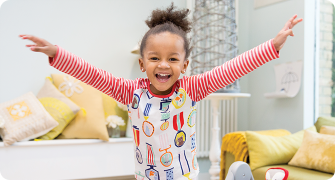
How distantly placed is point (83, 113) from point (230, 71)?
65.1 inches

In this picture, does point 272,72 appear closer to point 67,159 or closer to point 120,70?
point 120,70

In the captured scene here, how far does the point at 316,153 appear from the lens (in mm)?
1661

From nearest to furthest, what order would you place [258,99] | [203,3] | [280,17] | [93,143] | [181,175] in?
[181,175] < [93,143] < [203,3] < [280,17] < [258,99]

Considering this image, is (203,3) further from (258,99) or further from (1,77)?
(1,77)

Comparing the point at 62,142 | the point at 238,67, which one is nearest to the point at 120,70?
the point at 62,142

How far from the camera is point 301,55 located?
2.38 meters

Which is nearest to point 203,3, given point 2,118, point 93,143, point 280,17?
point 280,17

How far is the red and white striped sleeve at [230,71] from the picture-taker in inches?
32.6

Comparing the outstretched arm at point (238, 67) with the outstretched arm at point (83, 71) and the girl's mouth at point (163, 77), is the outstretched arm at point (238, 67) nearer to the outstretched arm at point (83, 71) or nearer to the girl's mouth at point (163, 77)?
the girl's mouth at point (163, 77)

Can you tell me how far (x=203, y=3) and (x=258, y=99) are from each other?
123 cm

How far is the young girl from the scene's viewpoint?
85cm

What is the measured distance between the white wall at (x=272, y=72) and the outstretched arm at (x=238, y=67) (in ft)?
5.75

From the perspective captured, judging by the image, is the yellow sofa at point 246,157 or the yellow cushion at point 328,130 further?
the yellow cushion at point 328,130

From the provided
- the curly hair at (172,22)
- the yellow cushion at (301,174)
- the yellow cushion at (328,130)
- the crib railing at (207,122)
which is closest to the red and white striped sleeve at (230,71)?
the curly hair at (172,22)
